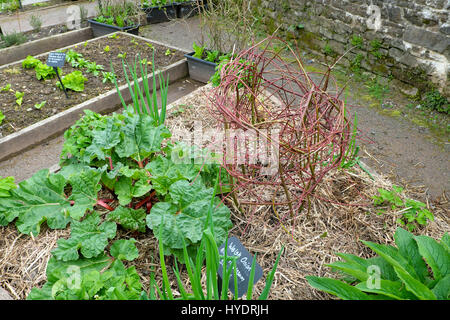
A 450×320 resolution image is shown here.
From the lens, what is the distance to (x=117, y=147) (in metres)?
2.07

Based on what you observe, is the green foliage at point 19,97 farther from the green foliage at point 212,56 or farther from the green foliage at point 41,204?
the green foliage at point 212,56

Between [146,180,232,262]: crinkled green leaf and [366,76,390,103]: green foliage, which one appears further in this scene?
[366,76,390,103]: green foliage

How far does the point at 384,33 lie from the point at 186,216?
360cm

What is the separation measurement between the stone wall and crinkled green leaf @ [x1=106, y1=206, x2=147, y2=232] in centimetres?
317

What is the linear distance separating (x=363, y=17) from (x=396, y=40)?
555 mm

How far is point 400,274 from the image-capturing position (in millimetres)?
1295

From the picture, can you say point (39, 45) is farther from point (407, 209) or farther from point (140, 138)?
point (407, 209)

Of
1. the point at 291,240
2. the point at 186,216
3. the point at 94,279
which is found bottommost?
the point at 291,240

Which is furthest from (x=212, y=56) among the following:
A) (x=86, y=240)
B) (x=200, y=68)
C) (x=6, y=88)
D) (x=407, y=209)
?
(x=86, y=240)

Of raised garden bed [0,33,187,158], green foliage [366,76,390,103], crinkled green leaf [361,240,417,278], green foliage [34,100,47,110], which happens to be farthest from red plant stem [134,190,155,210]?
green foliage [366,76,390,103]

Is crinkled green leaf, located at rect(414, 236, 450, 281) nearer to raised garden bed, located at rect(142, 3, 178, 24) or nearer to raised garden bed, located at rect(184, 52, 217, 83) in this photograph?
raised garden bed, located at rect(184, 52, 217, 83)

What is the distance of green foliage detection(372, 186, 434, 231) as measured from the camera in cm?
188

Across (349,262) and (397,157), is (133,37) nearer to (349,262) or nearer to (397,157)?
(397,157)

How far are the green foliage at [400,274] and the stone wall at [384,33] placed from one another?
109 inches
